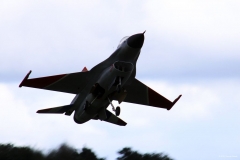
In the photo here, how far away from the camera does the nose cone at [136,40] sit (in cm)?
4434

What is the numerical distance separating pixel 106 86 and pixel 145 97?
21.8 feet

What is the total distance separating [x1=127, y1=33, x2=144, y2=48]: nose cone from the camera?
4434 centimetres

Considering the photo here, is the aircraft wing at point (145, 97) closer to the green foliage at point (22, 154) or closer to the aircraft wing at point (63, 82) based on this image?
the aircraft wing at point (63, 82)

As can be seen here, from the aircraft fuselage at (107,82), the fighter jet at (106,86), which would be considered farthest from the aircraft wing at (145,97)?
the aircraft fuselage at (107,82)

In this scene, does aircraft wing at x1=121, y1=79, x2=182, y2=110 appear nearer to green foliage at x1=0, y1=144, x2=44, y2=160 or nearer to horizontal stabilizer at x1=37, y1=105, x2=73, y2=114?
horizontal stabilizer at x1=37, y1=105, x2=73, y2=114

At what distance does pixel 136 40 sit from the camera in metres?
44.4

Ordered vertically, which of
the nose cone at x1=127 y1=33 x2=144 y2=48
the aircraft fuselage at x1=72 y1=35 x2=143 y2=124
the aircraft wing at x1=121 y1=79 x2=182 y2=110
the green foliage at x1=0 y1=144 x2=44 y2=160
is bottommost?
the green foliage at x1=0 y1=144 x2=44 y2=160

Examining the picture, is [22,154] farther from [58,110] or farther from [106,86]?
[106,86]

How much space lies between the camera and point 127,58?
4512cm

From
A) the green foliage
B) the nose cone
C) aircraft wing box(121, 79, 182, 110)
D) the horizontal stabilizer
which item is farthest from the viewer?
aircraft wing box(121, 79, 182, 110)

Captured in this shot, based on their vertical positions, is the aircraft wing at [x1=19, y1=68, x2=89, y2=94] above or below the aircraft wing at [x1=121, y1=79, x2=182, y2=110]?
below

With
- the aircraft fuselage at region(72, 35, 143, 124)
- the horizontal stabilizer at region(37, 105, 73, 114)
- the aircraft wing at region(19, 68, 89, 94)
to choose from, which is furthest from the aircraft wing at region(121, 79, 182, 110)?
the horizontal stabilizer at region(37, 105, 73, 114)

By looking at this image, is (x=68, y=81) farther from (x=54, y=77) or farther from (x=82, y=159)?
(x=82, y=159)

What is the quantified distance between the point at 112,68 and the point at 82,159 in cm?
758
